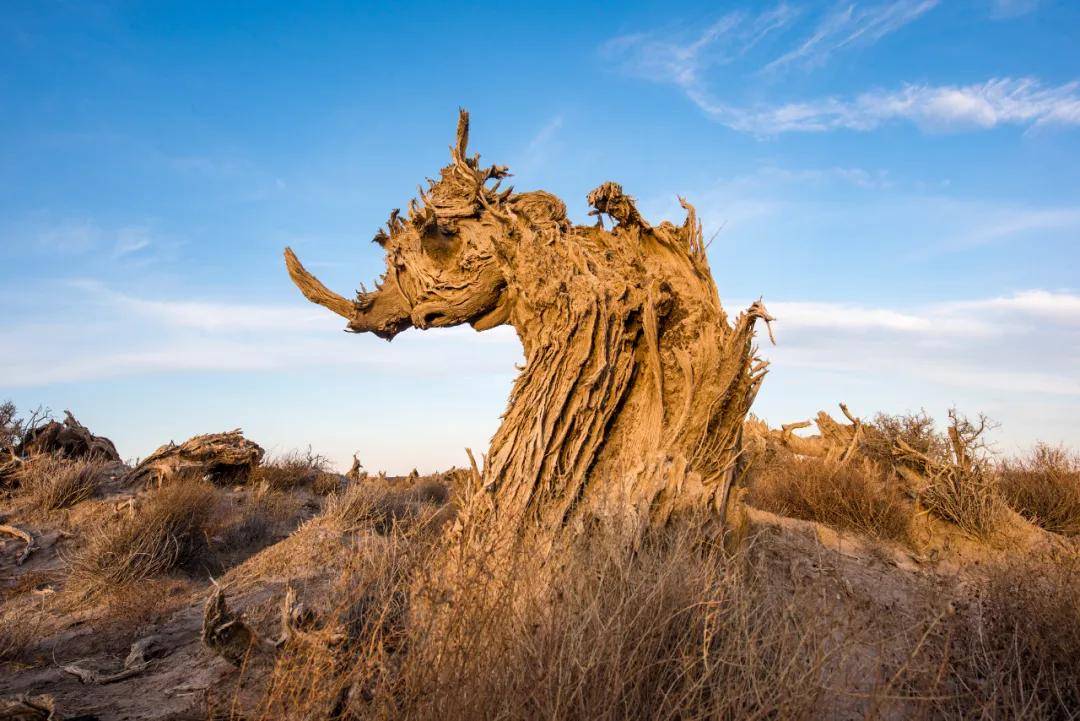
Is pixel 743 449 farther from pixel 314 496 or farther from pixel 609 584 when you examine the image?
pixel 314 496

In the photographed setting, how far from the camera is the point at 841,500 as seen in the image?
911 cm

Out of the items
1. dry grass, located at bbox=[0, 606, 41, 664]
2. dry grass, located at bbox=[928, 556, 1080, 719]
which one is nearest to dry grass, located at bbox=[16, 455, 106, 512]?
dry grass, located at bbox=[0, 606, 41, 664]

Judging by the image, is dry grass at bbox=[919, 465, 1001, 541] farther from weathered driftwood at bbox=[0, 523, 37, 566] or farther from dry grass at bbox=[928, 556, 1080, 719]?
weathered driftwood at bbox=[0, 523, 37, 566]

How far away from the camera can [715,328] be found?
5809 millimetres

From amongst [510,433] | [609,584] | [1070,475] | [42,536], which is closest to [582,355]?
[510,433]

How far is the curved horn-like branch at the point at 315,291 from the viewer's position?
7547 millimetres

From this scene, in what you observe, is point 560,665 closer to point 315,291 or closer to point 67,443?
point 315,291

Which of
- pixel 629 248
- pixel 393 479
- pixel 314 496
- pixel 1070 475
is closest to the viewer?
pixel 629 248

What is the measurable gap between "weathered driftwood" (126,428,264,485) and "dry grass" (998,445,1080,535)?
13111 millimetres

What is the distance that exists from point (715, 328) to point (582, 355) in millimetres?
1278

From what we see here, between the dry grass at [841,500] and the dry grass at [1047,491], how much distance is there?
172cm

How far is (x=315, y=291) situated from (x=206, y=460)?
6.03 m

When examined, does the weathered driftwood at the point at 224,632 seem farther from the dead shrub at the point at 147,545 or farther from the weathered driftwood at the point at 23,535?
the weathered driftwood at the point at 23,535

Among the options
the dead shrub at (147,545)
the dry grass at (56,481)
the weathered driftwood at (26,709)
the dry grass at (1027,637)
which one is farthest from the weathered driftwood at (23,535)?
the dry grass at (1027,637)
